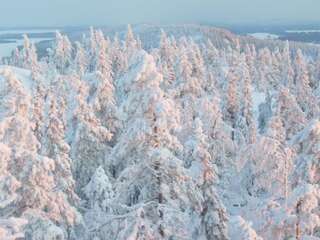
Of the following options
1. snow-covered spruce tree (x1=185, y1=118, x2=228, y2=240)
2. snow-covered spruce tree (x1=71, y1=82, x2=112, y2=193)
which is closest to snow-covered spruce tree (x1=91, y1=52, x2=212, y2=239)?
snow-covered spruce tree (x1=185, y1=118, x2=228, y2=240)

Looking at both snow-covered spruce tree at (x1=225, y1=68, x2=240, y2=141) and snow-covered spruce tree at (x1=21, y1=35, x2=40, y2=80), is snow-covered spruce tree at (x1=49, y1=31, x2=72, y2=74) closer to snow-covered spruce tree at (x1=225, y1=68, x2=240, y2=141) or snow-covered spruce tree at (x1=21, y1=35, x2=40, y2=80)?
snow-covered spruce tree at (x1=21, y1=35, x2=40, y2=80)

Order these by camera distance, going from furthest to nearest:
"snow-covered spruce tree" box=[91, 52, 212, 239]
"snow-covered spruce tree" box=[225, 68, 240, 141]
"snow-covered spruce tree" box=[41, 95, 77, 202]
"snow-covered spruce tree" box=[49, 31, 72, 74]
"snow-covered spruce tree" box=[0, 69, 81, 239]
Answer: "snow-covered spruce tree" box=[49, 31, 72, 74] → "snow-covered spruce tree" box=[225, 68, 240, 141] → "snow-covered spruce tree" box=[41, 95, 77, 202] → "snow-covered spruce tree" box=[0, 69, 81, 239] → "snow-covered spruce tree" box=[91, 52, 212, 239]

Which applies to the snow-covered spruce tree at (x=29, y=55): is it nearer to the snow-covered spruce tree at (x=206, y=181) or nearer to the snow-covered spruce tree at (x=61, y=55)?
the snow-covered spruce tree at (x=61, y=55)

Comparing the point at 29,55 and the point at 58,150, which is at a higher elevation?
the point at 29,55

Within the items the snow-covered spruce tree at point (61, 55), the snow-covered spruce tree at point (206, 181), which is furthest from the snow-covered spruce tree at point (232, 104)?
the snow-covered spruce tree at point (61, 55)

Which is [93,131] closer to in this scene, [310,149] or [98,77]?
[98,77]

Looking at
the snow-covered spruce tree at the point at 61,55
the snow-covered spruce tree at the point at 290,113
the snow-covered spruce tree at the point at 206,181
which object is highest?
the snow-covered spruce tree at the point at 61,55

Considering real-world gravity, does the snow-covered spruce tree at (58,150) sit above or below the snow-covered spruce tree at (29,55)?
below

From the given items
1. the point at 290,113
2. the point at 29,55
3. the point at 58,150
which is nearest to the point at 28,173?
the point at 58,150

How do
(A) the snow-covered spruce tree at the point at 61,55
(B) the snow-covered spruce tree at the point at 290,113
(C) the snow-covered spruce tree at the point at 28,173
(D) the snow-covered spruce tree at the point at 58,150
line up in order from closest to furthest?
(C) the snow-covered spruce tree at the point at 28,173, (D) the snow-covered spruce tree at the point at 58,150, (B) the snow-covered spruce tree at the point at 290,113, (A) the snow-covered spruce tree at the point at 61,55

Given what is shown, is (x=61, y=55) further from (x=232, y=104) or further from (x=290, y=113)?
(x=290, y=113)

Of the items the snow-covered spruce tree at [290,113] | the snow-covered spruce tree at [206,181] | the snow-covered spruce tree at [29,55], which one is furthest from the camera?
the snow-covered spruce tree at [29,55]

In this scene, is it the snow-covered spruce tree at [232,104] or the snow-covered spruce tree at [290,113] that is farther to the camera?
the snow-covered spruce tree at [232,104]

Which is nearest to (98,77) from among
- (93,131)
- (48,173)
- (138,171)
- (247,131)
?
(93,131)
